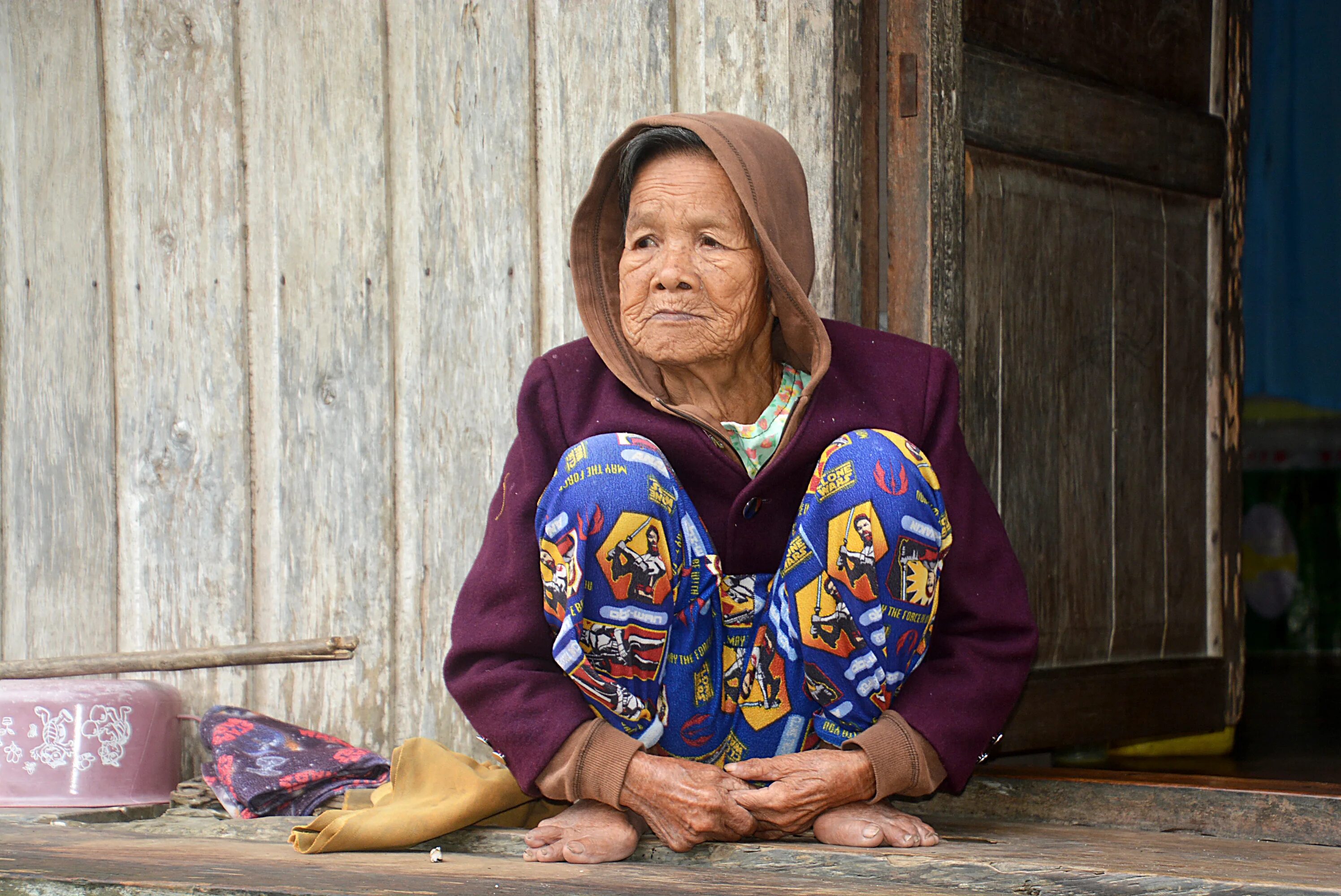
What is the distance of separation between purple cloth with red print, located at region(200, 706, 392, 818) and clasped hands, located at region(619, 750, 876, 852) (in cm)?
65

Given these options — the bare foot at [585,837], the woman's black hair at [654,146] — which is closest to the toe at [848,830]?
the bare foot at [585,837]

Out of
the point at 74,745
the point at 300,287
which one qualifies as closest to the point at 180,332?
the point at 300,287

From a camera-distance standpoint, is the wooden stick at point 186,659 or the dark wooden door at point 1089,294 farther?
the wooden stick at point 186,659

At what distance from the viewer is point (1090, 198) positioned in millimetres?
2619

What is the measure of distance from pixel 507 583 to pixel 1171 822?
1177mm

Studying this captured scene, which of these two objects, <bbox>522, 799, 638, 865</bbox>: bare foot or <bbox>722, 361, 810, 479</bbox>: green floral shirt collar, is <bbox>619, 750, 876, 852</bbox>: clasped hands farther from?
<bbox>722, 361, 810, 479</bbox>: green floral shirt collar

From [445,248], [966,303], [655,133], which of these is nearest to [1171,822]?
[966,303]

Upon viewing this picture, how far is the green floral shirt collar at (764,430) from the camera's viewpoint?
6.18 ft

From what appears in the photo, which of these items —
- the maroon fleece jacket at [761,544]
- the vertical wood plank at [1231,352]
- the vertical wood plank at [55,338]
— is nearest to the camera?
the maroon fleece jacket at [761,544]

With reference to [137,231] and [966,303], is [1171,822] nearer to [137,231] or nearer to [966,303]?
[966,303]

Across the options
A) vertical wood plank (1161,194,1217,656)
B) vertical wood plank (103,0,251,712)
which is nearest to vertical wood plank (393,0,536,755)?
vertical wood plank (103,0,251,712)

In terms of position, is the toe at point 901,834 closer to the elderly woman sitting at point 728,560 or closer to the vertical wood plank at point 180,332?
the elderly woman sitting at point 728,560

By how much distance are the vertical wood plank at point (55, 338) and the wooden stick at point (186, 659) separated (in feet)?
0.33

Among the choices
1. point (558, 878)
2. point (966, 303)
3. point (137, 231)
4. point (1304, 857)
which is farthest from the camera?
point (137, 231)
